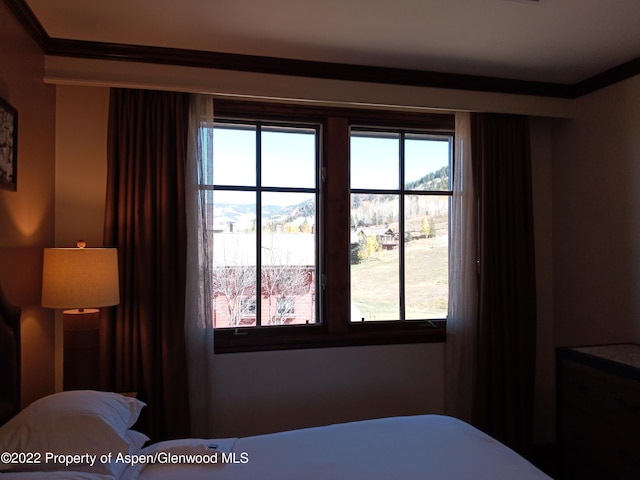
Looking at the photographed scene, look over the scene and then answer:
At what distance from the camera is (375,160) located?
291 centimetres

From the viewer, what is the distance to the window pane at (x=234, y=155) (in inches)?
105

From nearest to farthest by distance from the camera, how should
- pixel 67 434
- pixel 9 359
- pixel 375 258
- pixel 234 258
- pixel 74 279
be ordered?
pixel 67 434, pixel 9 359, pixel 74 279, pixel 234 258, pixel 375 258

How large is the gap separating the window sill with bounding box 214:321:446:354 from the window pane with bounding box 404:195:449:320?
13 cm

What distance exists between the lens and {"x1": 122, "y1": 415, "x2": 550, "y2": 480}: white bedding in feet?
4.70

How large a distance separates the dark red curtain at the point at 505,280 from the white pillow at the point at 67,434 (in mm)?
2291

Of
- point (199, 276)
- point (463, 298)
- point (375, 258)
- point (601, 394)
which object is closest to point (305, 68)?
point (375, 258)

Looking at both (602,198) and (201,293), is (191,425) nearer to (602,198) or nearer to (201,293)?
(201,293)

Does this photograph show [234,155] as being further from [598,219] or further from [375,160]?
[598,219]

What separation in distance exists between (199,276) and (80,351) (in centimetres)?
72

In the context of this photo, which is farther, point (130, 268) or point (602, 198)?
point (602, 198)

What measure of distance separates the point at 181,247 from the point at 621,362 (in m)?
2.50

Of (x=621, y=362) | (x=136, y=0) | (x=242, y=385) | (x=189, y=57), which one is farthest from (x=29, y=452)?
(x=621, y=362)

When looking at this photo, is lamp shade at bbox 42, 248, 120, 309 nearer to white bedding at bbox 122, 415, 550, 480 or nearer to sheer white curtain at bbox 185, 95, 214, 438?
sheer white curtain at bbox 185, 95, 214, 438

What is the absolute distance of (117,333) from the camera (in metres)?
2.34
